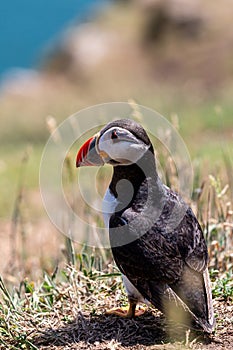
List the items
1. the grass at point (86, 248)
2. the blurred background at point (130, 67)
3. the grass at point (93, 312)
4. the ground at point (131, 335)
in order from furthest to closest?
the blurred background at point (130, 67), the grass at point (86, 248), the grass at point (93, 312), the ground at point (131, 335)

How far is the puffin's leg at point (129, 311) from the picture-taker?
4.12 m

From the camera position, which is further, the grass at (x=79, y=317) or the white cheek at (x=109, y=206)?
the grass at (x=79, y=317)

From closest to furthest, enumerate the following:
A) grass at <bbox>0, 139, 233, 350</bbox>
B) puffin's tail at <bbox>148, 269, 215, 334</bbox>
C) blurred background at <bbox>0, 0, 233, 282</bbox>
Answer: puffin's tail at <bbox>148, 269, 215, 334</bbox> < grass at <bbox>0, 139, 233, 350</bbox> < blurred background at <bbox>0, 0, 233, 282</bbox>

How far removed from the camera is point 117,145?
3781 millimetres

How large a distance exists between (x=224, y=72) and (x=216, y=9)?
578 cm

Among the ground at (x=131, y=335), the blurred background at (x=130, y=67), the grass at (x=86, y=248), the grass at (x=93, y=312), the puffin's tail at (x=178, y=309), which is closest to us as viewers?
the puffin's tail at (x=178, y=309)

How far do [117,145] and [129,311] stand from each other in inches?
39.9

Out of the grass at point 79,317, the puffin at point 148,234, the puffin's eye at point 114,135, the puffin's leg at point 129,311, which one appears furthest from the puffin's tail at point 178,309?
the puffin's eye at point 114,135

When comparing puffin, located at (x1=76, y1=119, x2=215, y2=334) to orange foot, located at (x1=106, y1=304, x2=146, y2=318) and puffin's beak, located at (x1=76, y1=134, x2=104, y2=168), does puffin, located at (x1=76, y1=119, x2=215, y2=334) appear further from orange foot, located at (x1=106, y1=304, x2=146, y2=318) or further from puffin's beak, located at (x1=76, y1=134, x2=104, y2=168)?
orange foot, located at (x1=106, y1=304, x2=146, y2=318)

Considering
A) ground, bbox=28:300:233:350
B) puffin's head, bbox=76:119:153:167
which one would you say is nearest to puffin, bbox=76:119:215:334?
puffin's head, bbox=76:119:153:167

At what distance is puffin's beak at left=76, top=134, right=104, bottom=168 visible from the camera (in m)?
3.87

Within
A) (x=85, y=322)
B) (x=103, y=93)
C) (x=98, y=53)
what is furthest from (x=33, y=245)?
(x=98, y=53)

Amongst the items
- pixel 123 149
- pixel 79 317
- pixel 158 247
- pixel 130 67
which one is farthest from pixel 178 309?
pixel 130 67

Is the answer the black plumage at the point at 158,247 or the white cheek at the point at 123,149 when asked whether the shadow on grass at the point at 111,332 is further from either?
the white cheek at the point at 123,149
